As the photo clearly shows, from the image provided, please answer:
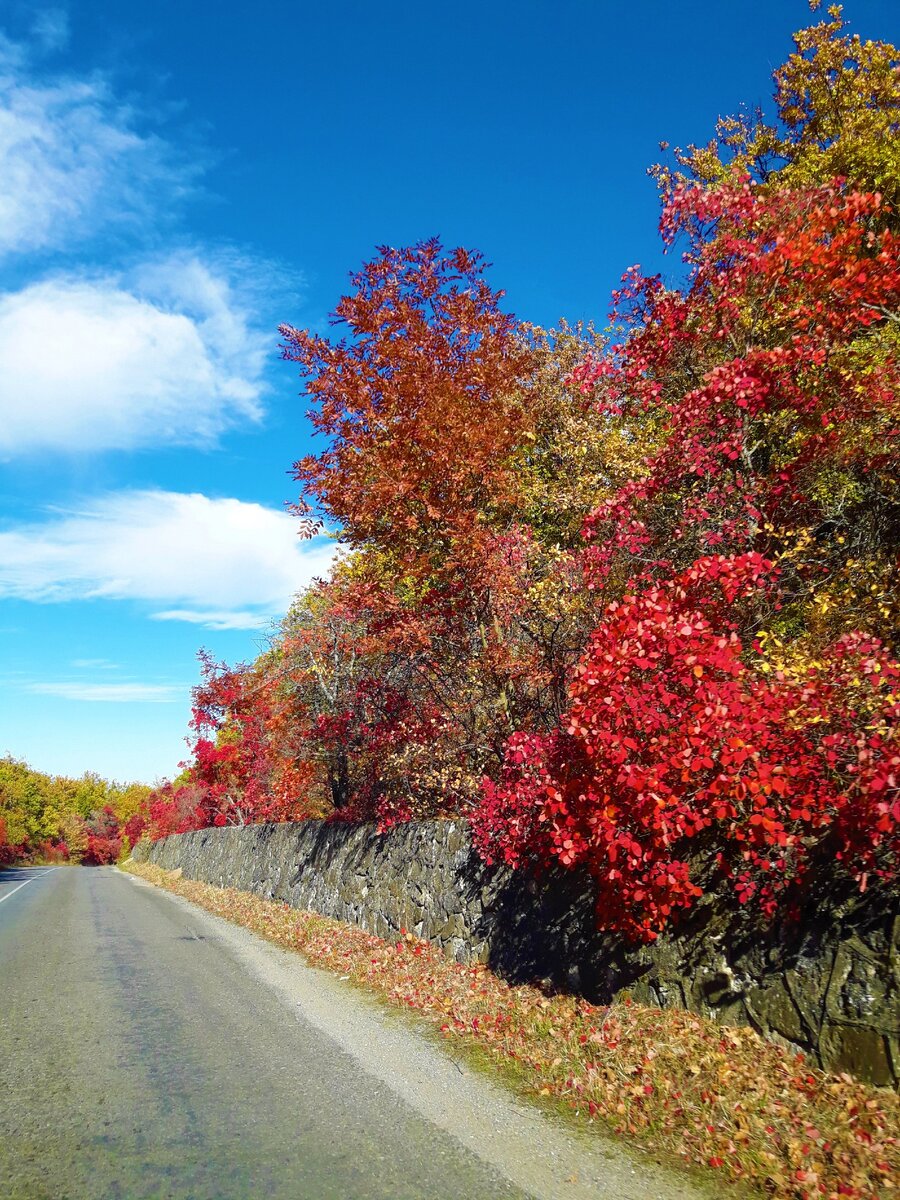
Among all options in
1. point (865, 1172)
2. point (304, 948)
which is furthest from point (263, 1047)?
point (304, 948)

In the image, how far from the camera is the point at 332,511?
1157 centimetres

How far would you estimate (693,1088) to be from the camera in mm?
5133

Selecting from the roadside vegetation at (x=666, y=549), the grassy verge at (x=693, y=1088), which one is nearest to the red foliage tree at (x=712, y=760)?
the roadside vegetation at (x=666, y=549)

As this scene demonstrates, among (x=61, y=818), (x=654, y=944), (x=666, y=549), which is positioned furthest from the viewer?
(x=61, y=818)

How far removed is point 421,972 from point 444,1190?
5.86 metres

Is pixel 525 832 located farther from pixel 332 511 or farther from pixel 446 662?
pixel 332 511

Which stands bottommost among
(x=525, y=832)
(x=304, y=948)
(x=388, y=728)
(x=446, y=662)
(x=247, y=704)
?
(x=304, y=948)

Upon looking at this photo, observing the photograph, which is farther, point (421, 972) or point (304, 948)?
point (304, 948)

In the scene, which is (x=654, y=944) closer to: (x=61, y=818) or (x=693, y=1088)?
(x=693, y=1088)

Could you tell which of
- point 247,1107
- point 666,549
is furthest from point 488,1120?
point 666,549

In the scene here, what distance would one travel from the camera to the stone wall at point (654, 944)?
16.0 feet

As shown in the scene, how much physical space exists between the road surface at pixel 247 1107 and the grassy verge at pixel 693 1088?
0.45 m

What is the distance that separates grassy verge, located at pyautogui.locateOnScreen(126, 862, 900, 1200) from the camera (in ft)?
13.7

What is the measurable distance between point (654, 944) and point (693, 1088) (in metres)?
1.56
